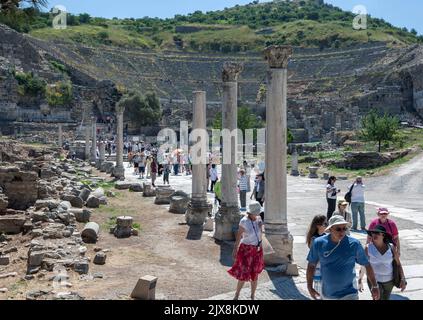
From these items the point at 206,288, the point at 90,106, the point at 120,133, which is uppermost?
the point at 90,106

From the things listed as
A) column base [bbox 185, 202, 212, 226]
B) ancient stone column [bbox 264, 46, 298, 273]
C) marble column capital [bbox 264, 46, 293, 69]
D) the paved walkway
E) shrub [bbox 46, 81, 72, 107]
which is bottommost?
the paved walkway

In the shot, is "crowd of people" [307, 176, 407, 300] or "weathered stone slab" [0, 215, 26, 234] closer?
"crowd of people" [307, 176, 407, 300]

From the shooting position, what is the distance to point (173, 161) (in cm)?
3281

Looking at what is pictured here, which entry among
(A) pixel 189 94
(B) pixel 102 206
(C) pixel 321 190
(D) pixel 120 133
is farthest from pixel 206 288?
(A) pixel 189 94

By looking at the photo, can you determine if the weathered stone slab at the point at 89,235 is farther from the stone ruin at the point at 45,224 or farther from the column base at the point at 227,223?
the column base at the point at 227,223

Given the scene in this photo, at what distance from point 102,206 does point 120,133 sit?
39.5 feet

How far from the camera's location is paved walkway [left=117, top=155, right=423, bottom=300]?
854cm

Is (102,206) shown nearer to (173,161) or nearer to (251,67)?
(173,161)

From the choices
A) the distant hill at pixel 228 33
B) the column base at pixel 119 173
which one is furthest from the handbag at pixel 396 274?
the distant hill at pixel 228 33

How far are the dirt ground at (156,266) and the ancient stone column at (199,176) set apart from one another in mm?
498

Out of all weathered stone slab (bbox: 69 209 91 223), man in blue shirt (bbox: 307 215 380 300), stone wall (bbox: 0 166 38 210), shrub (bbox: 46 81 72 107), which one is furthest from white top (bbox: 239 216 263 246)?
shrub (bbox: 46 81 72 107)

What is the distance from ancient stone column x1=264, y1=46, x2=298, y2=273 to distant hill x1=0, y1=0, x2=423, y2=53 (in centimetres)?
8468

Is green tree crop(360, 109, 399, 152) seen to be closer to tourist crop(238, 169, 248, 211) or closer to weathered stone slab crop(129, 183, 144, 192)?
weathered stone slab crop(129, 183, 144, 192)

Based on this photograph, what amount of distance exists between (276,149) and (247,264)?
10.2 ft
